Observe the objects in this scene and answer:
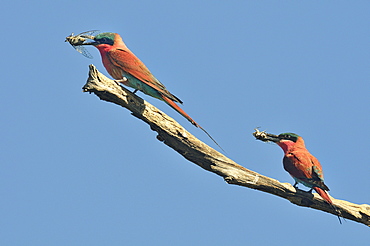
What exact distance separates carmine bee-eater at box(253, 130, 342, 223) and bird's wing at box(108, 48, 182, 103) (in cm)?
148

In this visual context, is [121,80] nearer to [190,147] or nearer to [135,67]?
[135,67]

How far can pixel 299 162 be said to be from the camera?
5.89 metres

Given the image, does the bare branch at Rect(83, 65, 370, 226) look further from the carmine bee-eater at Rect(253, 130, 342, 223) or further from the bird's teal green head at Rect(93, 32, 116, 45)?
the bird's teal green head at Rect(93, 32, 116, 45)

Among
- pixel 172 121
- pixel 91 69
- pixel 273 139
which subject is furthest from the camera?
pixel 273 139

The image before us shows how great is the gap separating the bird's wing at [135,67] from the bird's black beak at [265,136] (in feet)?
4.59

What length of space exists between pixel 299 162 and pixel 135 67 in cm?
215

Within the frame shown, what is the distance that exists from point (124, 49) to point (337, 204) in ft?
9.58

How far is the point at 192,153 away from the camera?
5.35m

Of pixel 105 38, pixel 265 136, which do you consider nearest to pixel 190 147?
pixel 265 136

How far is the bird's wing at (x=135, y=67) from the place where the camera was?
17.5ft

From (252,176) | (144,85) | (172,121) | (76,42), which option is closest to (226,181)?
(252,176)

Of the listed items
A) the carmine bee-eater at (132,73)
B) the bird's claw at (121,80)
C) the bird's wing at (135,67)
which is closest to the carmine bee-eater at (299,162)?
the carmine bee-eater at (132,73)

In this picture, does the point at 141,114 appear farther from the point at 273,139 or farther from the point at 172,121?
the point at 273,139

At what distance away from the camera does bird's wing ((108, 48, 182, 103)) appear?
5.33 m
